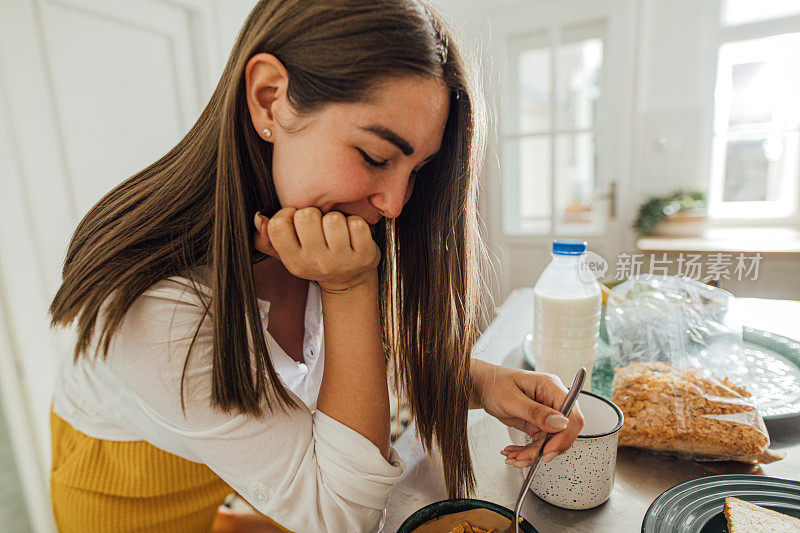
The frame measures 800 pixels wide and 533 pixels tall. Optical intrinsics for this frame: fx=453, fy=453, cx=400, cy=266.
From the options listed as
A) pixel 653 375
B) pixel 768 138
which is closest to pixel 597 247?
pixel 768 138

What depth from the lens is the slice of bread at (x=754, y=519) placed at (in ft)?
1.49

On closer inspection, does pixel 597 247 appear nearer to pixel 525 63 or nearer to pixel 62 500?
pixel 525 63

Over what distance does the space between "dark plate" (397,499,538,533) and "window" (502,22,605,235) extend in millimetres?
2794

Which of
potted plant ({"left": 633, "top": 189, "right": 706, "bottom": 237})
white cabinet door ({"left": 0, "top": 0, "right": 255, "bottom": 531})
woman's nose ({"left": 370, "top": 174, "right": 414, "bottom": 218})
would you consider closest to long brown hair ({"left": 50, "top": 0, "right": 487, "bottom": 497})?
woman's nose ({"left": 370, "top": 174, "right": 414, "bottom": 218})

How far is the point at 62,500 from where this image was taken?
699mm

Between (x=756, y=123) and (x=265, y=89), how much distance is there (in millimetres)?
3285

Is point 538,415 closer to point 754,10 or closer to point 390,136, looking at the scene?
point 390,136

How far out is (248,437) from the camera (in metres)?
0.52

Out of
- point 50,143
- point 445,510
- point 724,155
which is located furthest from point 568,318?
point 724,155

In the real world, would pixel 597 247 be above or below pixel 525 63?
below

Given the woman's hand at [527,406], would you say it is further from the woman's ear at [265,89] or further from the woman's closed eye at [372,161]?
the woman's ear at [265,89]

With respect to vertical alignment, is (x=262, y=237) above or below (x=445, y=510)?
above

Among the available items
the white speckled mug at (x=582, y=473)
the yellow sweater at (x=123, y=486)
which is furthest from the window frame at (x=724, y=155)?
the yellow sweater at (x=123, y=486)

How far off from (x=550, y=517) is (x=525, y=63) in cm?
310
